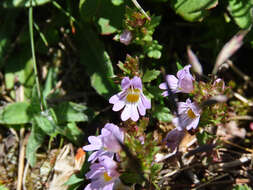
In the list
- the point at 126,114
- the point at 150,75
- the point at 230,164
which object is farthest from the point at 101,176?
the point at 230,164

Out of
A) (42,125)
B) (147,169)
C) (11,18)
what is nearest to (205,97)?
(147,169)

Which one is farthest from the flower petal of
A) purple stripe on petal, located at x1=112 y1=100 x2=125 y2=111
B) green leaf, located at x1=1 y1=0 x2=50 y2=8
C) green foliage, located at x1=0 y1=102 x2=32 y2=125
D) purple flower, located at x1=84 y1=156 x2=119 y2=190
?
green leaf, located at x1=1 y1=0 x2=50 y2=8

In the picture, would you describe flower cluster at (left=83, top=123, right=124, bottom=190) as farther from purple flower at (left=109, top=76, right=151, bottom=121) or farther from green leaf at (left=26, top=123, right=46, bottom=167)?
green leaf at (left=26, top=123, right=46, bottom=167)

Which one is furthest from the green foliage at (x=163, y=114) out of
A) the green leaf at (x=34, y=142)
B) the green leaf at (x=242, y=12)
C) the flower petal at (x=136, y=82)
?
the green leaf at (x=34, y=142)

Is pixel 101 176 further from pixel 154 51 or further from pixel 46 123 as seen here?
pixel 154 51

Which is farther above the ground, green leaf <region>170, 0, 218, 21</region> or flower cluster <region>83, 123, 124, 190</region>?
green leaf <region>170, 0, 218, 21</region>

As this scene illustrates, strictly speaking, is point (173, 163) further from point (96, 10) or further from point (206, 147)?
point (96, 10)

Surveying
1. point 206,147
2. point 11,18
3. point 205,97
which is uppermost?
point 11,18
